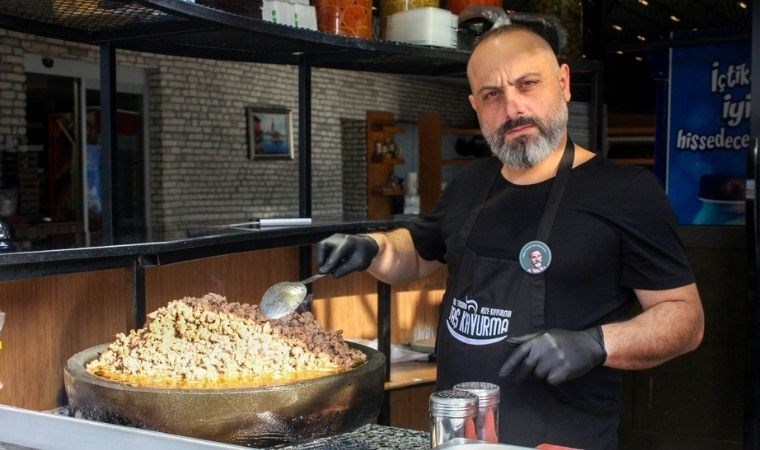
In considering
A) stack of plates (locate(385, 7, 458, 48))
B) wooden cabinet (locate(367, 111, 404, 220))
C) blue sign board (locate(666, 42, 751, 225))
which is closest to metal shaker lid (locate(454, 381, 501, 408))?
stack of plates (locate(385, 7, 458, 48))

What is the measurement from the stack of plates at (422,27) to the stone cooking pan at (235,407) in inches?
76.2

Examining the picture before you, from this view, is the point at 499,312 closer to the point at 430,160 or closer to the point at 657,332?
the point at 657,332

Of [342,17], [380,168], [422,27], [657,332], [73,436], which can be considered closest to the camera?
[73,436]

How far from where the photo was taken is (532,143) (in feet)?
7.05

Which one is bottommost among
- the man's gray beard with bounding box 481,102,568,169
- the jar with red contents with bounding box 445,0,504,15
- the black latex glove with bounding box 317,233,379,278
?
the black latex glove with bounding box 317,233,379,278

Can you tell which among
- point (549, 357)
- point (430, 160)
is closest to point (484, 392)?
point (549, 357)

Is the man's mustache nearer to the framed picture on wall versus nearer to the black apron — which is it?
the black apron

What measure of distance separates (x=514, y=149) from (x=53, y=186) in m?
6.96

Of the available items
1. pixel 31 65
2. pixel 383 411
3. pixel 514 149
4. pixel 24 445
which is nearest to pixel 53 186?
pixel 31 65

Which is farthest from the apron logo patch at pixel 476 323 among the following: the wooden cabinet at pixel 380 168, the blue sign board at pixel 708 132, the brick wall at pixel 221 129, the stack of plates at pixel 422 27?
the wooden cabinet at pixel 380 168

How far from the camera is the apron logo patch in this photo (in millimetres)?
2037

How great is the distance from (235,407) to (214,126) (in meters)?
8.75

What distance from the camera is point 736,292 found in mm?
3953

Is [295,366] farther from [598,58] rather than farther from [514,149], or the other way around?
[598,58]
